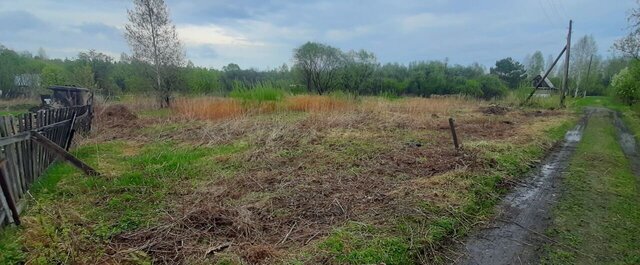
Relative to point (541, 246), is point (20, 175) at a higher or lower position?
higher

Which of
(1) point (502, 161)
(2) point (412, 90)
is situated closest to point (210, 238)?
(1) point (502, 161)

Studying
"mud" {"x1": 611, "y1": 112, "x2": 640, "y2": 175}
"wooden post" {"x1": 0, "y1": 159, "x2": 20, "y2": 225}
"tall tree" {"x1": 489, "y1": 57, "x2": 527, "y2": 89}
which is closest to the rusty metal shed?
"wooden post" {"x1": 0, "y1": 159, "x2": 20, "y2": 225}

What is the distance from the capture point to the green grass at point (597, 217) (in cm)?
310

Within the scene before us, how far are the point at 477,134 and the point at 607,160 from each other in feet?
10.3

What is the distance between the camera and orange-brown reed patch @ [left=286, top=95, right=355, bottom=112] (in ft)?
48.5

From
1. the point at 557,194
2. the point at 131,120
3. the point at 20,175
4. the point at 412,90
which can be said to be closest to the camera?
the point at 20,175

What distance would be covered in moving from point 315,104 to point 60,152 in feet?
34.8

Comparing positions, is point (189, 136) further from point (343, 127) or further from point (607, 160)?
point (607, 160)

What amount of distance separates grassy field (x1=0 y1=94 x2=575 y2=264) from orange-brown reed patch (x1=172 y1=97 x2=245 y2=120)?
4.00 metres

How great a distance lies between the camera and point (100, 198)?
14.3 feet

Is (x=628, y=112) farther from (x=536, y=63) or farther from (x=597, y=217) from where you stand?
(x=536, y=63)

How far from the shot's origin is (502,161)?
20.0ft

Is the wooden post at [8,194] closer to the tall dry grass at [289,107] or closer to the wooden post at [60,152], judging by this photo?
the wooden post at [60,152]

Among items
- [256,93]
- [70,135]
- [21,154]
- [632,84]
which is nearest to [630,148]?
[21,154]
